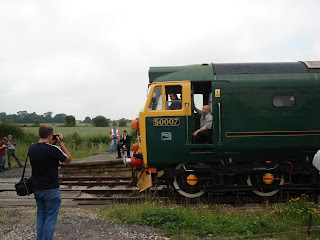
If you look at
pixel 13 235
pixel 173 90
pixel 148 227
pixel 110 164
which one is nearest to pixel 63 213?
pixel 13 235

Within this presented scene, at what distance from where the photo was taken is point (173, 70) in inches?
275

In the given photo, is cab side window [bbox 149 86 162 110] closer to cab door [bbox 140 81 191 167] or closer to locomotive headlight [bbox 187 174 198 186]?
cab door [bbox 140 81 191 167]

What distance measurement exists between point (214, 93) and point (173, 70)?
1283 mm

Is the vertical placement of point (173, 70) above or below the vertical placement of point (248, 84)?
above

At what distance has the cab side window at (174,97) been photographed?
6.54 m

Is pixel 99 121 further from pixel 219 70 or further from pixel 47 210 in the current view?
pixel 47 210

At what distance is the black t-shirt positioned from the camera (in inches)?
150

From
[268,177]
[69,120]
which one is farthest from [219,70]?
[69,120]

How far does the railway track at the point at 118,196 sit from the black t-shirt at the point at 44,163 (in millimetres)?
3066

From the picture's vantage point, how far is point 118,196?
295 inches

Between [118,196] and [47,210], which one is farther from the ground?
[47,210]

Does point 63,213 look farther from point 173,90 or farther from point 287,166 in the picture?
point 287,166

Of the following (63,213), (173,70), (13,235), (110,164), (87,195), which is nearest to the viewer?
(13,235)

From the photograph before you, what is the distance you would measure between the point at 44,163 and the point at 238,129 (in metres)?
4.27
